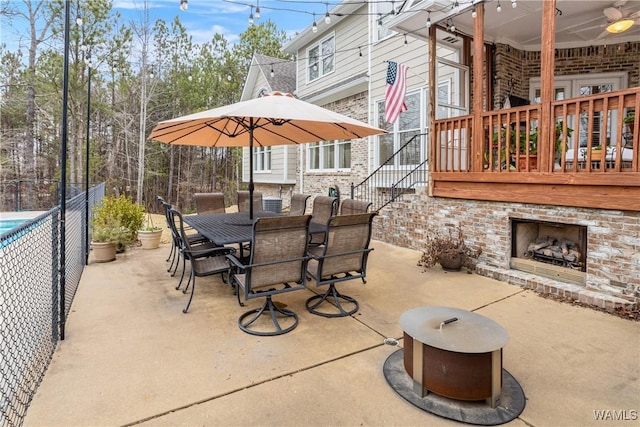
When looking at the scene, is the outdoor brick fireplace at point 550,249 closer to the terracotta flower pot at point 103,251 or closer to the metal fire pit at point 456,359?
the metal fire pit at point 456,359

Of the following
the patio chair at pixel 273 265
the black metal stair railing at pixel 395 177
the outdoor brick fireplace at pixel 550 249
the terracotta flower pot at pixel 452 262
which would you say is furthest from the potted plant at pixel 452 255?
the patio chair at pixel 273 265

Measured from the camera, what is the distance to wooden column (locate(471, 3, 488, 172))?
540cm

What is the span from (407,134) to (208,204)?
4.94 m

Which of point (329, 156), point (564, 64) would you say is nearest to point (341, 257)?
point (564, 64)

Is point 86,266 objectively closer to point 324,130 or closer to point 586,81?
point 324,130

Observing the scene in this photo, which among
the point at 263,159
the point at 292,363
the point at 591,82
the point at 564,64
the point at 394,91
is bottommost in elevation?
the point at 292,363

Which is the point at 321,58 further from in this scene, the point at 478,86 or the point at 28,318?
the point at 28,318

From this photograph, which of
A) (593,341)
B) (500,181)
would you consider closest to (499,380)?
(593,341)

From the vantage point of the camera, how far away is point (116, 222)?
259 inches

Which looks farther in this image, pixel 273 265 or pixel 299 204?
pixel 299 204

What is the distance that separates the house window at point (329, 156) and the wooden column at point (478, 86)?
5616 mm

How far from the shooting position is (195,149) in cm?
2233

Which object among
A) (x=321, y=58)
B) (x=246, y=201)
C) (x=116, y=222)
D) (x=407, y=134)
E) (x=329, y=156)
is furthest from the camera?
(x=321, y=58)

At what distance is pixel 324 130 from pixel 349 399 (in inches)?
157
